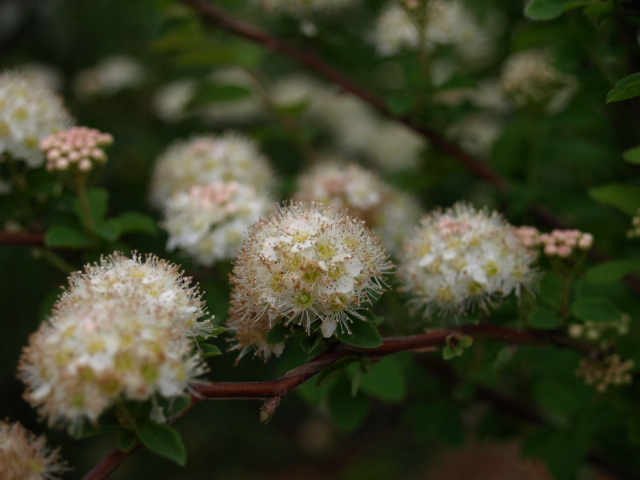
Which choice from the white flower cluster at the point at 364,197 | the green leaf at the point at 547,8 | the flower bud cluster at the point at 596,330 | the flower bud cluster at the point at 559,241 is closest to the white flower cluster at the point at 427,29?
the white flower cluster at the point at 364,197

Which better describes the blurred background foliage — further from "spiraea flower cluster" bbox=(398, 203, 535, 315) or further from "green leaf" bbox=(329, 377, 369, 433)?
"spiraea flower cluster" bbox=(398, 203, 535, 315)

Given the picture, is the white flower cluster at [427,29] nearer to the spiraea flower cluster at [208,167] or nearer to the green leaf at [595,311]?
the spiraea flower cluster at [208,167]

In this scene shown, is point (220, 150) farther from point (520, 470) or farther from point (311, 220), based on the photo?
point (520, 470)

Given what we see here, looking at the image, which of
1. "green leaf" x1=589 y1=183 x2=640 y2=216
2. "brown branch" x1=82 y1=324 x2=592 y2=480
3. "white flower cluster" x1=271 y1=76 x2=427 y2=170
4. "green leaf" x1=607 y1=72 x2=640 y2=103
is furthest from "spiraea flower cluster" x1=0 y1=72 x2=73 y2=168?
"white flower cluster" x1=271 y1=76 x2=427 y2=170

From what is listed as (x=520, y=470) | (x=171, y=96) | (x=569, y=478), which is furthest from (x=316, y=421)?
(x=569, y=478)

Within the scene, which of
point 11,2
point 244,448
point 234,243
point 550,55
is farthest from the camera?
point 244,448

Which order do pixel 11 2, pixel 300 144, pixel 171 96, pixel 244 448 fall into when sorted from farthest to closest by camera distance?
pixel 244 448 < pixel 171 96 < pixel 11 2 < pixel 300 144
